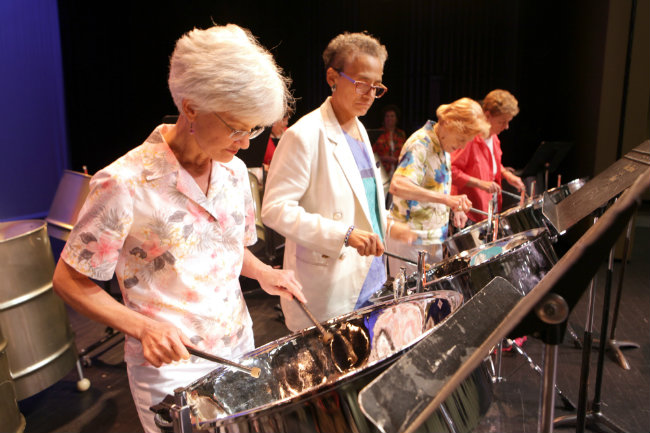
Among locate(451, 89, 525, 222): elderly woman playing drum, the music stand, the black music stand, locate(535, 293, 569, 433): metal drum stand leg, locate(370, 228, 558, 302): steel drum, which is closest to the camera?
locate(535, 293, 569, 433): metal drum stand leg

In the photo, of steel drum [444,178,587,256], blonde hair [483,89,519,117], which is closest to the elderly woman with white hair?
steel drum [444,178,587,256]

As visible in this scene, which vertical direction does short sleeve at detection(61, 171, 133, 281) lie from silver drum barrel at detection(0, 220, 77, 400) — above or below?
above

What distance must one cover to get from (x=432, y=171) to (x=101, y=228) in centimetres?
133

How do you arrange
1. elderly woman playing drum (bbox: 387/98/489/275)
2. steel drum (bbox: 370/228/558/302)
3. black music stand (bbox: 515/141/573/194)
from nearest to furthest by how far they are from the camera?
steel drum (bbox: 370/228/558/302) → elderly woman playing drum (bbox: 387/98/489/275) → black music stand (bbox: 515/141/573/194)

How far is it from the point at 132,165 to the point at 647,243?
3.99 m

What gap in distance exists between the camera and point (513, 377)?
2131mm

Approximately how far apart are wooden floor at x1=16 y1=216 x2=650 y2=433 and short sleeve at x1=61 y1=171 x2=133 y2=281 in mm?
1251

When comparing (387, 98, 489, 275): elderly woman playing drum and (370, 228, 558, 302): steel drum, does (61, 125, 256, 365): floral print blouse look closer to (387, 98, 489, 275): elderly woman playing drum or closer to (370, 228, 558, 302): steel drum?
(370, 228, 558, 302): steel drum

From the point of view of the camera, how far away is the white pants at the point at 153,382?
2.73ft

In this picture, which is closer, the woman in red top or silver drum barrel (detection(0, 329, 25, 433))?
silver drum barrel (detection(0, 329, 25, 433))

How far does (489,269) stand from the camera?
3.80 ft

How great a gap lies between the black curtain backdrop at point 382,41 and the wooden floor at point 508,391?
2105mm

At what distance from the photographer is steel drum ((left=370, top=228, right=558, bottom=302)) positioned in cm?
113

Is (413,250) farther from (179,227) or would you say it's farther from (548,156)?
(548,156)
